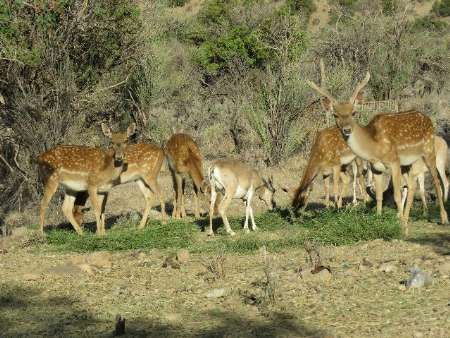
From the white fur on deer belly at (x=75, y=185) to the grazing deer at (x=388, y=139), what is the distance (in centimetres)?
413

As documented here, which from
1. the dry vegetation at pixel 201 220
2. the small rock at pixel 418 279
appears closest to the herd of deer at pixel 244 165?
the dry vegetation at pixel 201 220

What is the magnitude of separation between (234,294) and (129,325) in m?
1.34

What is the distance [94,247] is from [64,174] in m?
2.03

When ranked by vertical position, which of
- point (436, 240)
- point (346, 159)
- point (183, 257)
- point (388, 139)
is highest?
point (388, 139)

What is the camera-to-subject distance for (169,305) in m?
7.75

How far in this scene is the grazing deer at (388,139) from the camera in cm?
1111

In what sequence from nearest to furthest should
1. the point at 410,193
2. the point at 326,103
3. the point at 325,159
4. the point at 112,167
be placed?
the point at 326,103, the point at 410,193, the point at 112,167, the point at 325,159

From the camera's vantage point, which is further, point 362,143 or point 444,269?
point 362,143

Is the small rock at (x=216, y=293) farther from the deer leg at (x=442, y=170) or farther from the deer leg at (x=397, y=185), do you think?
the deer leg at (x=442, y=170)

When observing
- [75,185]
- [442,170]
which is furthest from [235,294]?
[442,170]

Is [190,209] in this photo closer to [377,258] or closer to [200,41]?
[377,258]

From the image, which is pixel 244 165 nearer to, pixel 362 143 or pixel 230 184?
pixel 230 184

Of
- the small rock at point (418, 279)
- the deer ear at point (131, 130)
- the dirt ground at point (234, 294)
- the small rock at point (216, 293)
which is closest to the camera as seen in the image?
the dirt ground at point (234, 294)

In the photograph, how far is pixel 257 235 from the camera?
11.6 meters
